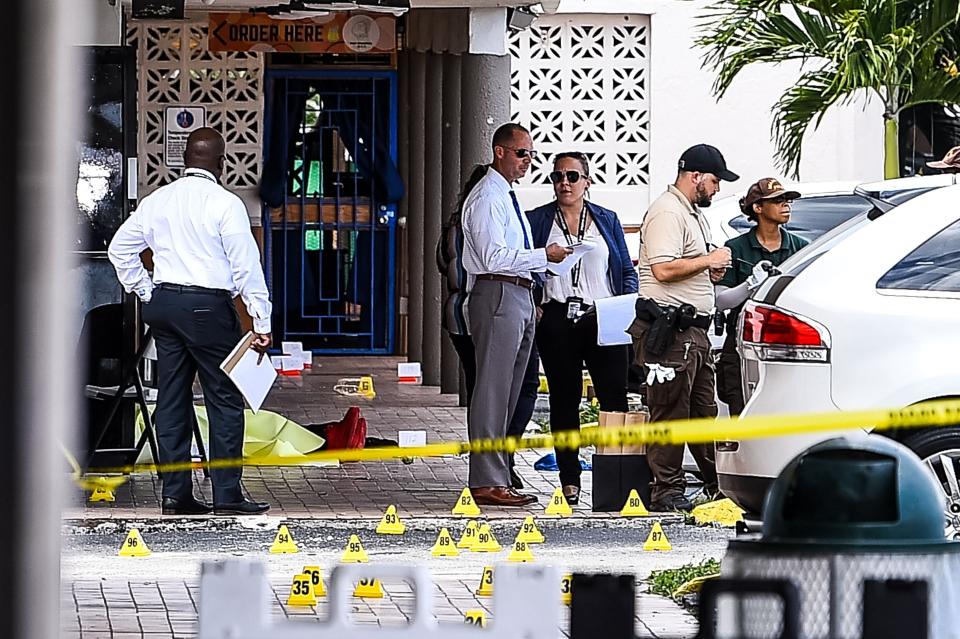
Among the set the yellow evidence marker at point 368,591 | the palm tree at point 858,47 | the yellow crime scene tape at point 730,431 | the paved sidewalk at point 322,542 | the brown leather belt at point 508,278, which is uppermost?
the palm tree at point 858,47

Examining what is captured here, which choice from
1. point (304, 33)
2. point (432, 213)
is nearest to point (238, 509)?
point (432, 213)

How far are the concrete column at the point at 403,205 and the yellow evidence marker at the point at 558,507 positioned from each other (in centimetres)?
750

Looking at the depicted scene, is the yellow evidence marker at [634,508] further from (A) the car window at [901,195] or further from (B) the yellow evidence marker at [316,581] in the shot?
(B) the yellow evidence marker at [316,581]


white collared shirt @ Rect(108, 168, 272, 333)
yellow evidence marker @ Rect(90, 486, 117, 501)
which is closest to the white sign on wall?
yellow evidence marker @ Rect(90, 486, 117, 501)

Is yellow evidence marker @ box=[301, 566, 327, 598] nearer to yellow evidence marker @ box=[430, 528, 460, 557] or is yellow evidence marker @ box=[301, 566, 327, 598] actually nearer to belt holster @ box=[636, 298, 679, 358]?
yellow evidence marker @ box=[430, 528, 460, 557]

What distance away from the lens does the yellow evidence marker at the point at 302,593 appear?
255 inches

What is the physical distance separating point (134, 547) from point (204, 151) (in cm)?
208

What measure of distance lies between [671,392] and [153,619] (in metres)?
3.45

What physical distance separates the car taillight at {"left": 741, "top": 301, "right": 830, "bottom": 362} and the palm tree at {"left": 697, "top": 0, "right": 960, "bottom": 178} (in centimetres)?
636

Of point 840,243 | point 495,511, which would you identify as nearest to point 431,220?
point 495,511

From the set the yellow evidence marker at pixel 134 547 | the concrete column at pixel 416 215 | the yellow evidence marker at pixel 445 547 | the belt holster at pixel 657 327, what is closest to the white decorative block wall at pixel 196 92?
the concrete column at pixel 416 215

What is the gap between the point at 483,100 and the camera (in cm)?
1338

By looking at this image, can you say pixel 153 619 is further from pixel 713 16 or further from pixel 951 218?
pixel 713 16

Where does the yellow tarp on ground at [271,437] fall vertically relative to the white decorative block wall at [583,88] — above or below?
below
